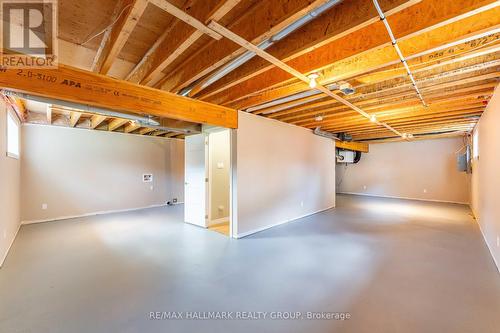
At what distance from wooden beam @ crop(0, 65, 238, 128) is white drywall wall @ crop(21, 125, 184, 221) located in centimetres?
415

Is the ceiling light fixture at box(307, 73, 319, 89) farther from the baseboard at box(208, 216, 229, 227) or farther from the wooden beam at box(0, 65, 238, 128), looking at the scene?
the baseboard at box(208, 216, 229, 227)

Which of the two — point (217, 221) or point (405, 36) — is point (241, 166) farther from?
point (405, 36)

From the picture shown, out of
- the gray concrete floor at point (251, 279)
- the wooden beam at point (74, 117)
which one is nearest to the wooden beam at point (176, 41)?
the gray concrete floor at point (251, 279)

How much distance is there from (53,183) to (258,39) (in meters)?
6.17

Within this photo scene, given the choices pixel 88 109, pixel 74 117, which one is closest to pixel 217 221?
pixel 88 109

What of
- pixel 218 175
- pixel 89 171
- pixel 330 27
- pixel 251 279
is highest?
pixel 330 27

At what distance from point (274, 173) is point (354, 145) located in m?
5.39

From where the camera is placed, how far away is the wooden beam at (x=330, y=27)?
1508mm

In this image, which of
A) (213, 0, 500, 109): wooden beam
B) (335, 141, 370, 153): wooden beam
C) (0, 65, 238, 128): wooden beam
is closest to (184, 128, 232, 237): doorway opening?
(0, 65, 238, 128): wooden beam

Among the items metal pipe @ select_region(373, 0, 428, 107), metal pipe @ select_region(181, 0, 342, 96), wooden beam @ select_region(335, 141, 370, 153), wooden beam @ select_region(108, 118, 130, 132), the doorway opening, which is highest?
wooden beam @ select_region(108, 118, 130, 132)

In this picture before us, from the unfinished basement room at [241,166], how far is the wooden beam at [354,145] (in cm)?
237

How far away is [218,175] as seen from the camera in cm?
521

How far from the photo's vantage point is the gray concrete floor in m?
1.80

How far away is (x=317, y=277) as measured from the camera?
251cm
